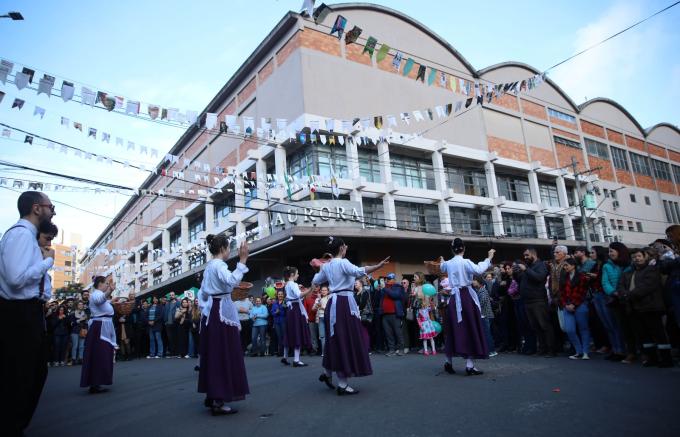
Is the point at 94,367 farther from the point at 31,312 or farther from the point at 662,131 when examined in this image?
the point at 662,131

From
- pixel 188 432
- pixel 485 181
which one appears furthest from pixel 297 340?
pixel 485 181

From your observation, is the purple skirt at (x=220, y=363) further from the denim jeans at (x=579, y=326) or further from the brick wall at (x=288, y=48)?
the brick wall at (x=288, y=48)

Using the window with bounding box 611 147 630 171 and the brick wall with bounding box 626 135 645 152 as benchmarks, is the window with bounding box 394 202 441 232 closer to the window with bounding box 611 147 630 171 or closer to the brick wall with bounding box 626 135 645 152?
the window with bounding box 611 147 630 171

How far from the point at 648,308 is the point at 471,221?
22.6 meters

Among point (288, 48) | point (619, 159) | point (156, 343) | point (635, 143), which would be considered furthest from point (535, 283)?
point (635, 143)

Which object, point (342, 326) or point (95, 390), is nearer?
point (342, 326)

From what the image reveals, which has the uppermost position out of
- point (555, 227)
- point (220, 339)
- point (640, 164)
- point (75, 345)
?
point (640, 164)

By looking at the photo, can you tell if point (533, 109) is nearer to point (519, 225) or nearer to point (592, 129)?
point (592, 129)

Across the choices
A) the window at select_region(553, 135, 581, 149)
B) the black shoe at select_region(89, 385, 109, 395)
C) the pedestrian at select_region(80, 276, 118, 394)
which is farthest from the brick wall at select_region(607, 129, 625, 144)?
the black shoe at select_region(89, 385, 109, 395)

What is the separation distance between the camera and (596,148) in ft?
129

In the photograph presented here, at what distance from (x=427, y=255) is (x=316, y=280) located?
65.3 feet

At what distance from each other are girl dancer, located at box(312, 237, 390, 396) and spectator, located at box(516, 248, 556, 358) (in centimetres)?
463

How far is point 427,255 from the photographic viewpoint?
25.8m

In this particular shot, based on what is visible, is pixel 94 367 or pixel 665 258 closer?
pixel 665 258
